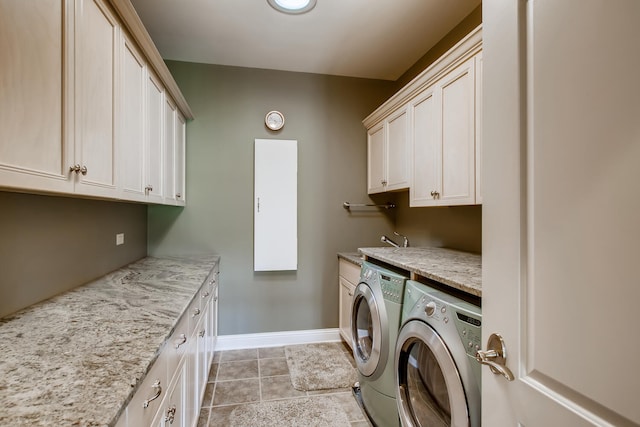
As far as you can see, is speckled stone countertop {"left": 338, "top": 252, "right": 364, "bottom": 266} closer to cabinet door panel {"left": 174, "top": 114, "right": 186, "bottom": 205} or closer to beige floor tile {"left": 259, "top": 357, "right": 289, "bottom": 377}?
beige floor tile {"left": 259, "top": 357, "right": 289, "bottom": 377}

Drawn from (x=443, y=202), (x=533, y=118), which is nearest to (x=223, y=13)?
(x=443, y=202)

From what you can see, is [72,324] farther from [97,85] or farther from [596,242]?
[596,242]

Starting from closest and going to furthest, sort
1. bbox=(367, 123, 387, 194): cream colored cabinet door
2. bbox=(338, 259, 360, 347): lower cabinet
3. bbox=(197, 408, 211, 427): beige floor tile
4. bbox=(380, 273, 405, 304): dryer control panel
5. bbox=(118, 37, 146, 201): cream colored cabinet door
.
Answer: bbox=(118, 37, 146, 201): cream colored cabinet door
bbox=(380, 273, 405, 304): dryer control panel
bbox=(197, 408, 211, 427): beige floor tile
bbox=(338, 259, 360, 347): lower cabinet
bbox=(367, 123, 387, 194): cream colored cabinet door

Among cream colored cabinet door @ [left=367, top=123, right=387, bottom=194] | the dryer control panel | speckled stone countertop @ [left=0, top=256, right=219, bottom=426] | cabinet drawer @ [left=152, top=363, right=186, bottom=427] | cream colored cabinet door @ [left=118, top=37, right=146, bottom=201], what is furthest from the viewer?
cream colored cabinet door @ [left=367, top=123, right=387, bottom=194]

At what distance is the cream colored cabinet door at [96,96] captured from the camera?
1104 millimetres

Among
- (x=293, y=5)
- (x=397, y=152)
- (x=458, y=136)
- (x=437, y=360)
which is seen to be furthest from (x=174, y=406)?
(x=293, y=5)

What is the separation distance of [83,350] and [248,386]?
161cm

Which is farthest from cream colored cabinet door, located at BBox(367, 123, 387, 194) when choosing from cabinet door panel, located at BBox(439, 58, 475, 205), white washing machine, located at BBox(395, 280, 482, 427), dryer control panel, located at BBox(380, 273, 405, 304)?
white washing machine, located at BBox(395, 280, 482, 427)

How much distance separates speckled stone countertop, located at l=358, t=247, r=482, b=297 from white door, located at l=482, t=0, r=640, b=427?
46cm

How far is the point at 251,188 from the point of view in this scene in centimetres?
292

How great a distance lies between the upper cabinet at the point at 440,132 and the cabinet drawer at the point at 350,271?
75cm

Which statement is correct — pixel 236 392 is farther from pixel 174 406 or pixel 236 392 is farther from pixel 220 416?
pixel 174 406

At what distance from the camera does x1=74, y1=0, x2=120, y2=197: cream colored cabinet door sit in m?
1.10

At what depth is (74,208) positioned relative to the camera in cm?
159
